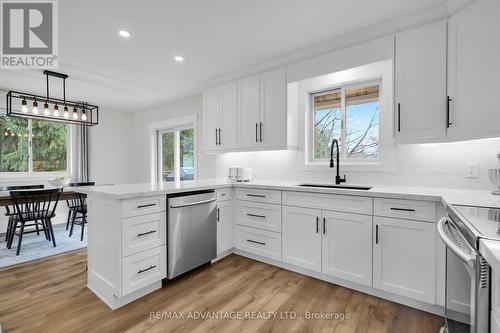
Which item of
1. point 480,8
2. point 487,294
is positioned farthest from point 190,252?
point 480,8

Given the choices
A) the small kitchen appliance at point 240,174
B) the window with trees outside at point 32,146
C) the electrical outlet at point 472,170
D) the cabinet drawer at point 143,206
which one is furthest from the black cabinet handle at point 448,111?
the window with trees outside at point 32,146

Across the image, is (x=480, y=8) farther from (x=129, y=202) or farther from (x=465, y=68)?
(x=129, y=202)

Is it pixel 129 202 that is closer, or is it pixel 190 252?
pixel 129 202

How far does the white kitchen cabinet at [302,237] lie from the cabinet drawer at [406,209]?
0.55 meters

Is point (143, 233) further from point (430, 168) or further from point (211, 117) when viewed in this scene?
point (430, 168)

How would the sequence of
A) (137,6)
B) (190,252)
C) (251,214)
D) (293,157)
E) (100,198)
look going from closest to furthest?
1. (137,6)
2. (100,198)
3. (190,252)
4. (251,214)
5. (293,157)

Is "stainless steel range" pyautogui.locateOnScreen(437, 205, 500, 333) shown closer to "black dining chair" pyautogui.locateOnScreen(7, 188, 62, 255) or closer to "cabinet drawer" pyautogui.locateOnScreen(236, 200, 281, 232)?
"cabinet drawer" pyautogui.locateOnScreen(236, 200, 281, 232)

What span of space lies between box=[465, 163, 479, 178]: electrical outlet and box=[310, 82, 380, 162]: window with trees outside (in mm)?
788

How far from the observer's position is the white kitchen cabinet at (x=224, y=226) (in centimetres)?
287

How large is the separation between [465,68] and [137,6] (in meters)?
2.65

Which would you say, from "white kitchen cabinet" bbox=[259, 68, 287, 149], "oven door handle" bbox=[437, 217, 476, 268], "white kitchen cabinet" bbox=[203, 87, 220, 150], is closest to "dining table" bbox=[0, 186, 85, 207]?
"white kitchen cabinet" bbox=[203, 87, 220, 150]

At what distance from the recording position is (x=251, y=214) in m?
2.88

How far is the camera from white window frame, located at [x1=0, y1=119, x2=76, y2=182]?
14.1 feet

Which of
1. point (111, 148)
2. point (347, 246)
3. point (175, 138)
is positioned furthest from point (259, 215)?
point (111, 148)
